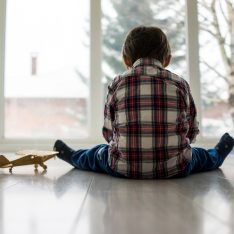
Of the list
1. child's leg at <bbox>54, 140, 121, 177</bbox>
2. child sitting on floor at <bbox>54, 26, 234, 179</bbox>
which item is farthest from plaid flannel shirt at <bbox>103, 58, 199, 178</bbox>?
child's leg at <bbox>54, 140, 121, 177</bbox>

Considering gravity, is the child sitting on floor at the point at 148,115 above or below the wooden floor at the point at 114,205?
above

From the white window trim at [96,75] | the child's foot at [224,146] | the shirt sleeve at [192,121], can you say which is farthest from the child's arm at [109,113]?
the white window trim at [96,75]

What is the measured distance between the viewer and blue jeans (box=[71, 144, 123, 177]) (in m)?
1.22

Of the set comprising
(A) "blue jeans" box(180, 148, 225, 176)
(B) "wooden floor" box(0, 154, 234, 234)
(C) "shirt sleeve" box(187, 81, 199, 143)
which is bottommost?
(B) "wooden floor" box(0, 154, 234, 234)

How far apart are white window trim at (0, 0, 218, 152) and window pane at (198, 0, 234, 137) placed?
0.24 feet

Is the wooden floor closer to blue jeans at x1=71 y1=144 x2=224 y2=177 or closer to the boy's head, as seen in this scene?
blue jeans at x1=71 y1=144 x2=224 y2=177

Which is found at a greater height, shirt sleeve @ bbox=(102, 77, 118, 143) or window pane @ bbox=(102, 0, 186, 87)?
window pane @ bbox=(102, 0, 186, 87)

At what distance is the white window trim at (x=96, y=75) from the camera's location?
2297 millimetres

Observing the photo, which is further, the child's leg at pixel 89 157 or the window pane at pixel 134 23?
the window pane at pixel 134 23

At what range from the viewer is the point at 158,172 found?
1.12 metres

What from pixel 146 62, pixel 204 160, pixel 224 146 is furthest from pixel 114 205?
pixel 224 146

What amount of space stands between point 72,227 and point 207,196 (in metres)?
0.40

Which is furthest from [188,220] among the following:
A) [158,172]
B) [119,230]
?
[158,172]

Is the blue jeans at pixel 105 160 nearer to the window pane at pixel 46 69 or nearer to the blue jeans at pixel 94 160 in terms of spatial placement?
the blue jeans at pixel 94 160
